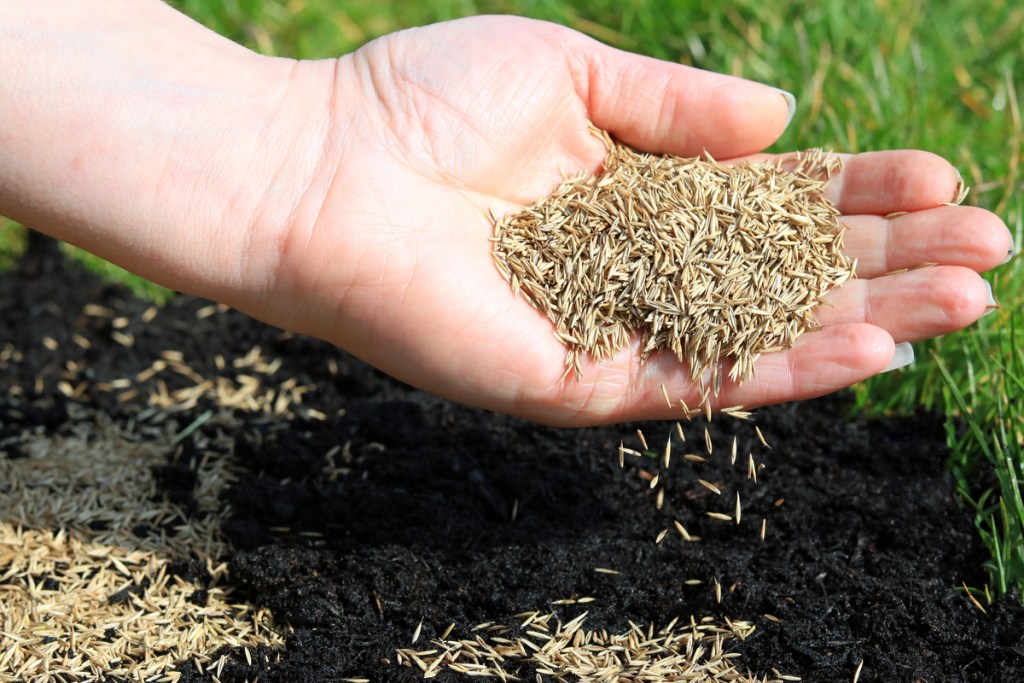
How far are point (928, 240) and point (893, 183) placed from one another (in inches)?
11.1

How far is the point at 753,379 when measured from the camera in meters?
2.81

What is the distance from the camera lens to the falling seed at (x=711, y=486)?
301 centimetres

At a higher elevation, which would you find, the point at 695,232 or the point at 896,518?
the point at 695,232

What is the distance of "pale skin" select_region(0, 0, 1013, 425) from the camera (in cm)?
281

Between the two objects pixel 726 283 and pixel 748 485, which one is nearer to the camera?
pixel 726 283

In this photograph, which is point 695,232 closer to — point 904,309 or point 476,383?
point 904,309

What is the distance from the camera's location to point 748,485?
10.4 ft

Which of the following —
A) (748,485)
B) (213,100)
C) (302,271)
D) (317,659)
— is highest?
(213,100)

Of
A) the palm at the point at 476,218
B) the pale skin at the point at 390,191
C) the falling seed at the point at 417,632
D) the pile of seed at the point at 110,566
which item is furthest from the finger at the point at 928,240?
the pile of seed at the point at 110,566

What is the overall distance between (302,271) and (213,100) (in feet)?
2.17

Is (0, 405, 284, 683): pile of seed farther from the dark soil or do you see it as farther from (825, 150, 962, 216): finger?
(825, 150, 962, 216): finger

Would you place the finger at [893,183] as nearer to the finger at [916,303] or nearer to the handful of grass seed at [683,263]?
the handful of grass seed at [683,263]

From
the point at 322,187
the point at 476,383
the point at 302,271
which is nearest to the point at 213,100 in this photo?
the point at 322,187

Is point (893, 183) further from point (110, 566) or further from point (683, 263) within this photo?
point (110, 566)
